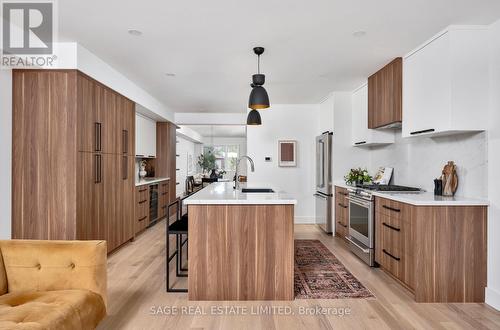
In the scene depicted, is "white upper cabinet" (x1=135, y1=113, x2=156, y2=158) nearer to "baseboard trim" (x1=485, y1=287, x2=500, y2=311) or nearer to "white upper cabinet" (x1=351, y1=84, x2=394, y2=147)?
"white upper cabinet" (x1=351, y1=84, x2=394, y2=147)

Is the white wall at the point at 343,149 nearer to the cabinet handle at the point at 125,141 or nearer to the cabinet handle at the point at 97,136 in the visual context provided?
the cabinet handle at the point at 125,141

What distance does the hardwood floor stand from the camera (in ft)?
7.59

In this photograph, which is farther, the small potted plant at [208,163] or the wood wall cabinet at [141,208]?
the small potted plant at [208,163]

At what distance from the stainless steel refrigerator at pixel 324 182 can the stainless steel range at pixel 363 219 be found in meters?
1.06

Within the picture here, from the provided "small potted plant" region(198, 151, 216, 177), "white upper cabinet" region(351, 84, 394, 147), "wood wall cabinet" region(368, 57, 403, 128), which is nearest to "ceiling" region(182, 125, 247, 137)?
"small potted plant" region(198, 151, 216, 177)

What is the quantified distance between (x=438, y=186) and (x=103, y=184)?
3.84 metres

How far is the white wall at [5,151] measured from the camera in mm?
3012

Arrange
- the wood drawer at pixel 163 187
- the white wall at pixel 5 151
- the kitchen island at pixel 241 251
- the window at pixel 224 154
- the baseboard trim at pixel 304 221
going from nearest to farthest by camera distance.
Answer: the kitchen island at pixel 241 251, the white wall at pixel 5 151, the baseboard trim at pixel 304 221, the wood drawer at pixel 163 187, the window at pixel 224 154

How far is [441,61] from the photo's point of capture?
2895 mm

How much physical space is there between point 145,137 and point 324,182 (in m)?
3.67

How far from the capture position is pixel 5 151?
3059mm

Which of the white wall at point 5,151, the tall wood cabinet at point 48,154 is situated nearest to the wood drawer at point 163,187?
the tall wood cabinet at point 48,154

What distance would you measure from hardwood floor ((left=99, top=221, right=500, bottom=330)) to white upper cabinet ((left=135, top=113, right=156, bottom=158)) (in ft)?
10.0

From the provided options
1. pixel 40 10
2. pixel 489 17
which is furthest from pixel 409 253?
pixel 40 10
